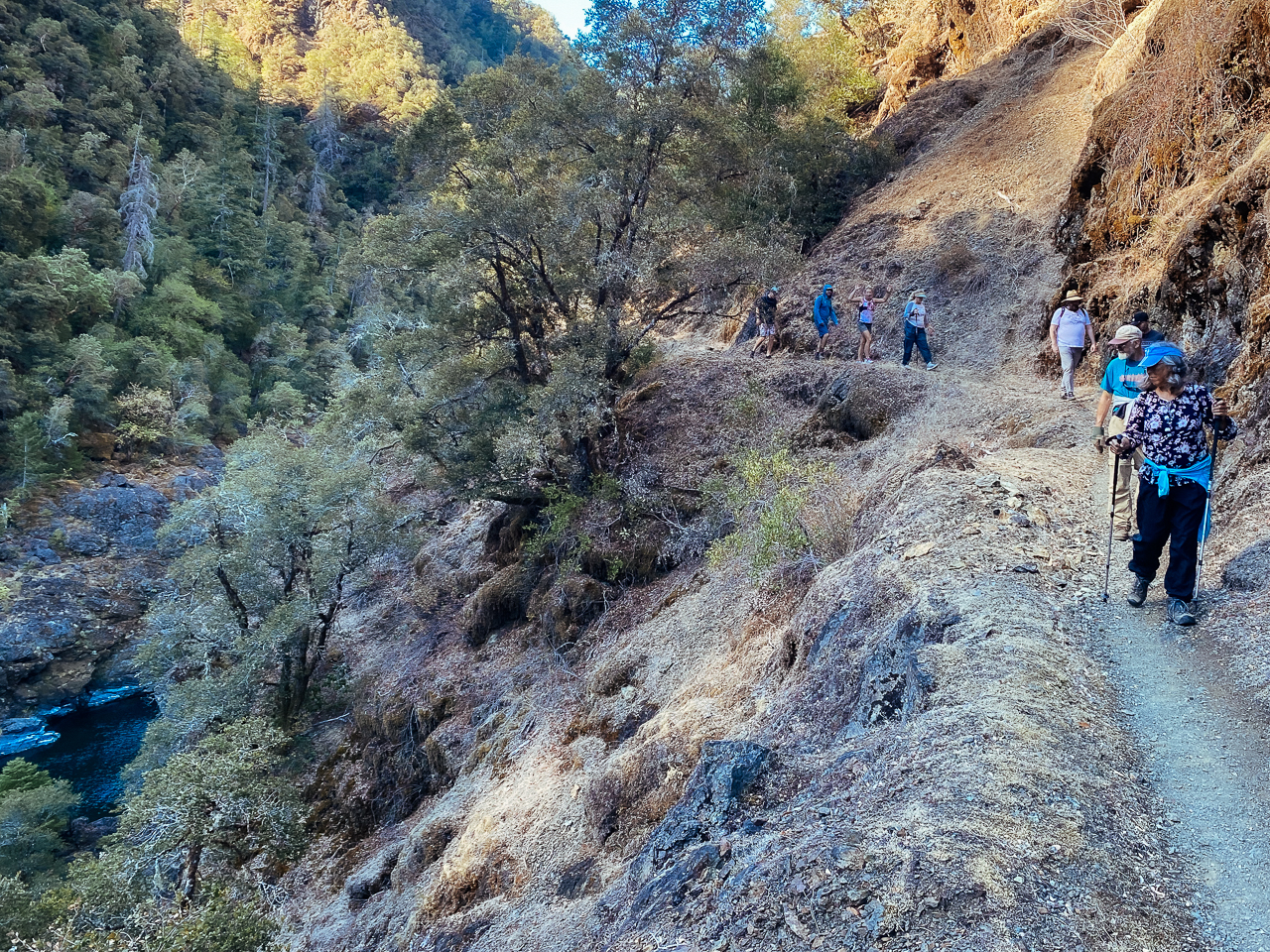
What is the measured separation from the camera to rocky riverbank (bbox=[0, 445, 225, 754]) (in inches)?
1072

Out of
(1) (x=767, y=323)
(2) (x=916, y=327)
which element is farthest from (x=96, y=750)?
(2) (x=916, y=327)

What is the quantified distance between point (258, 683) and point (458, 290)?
35.0 feet

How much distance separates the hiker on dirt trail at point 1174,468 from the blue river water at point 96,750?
24.5 meters

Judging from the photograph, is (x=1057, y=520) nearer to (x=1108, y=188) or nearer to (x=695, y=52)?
(x=1108, y=188)

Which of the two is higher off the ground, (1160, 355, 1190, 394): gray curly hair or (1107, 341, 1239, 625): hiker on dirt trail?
(1160, 355, 1190, 394): gray curly hair

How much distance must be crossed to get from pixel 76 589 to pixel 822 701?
33946 mm

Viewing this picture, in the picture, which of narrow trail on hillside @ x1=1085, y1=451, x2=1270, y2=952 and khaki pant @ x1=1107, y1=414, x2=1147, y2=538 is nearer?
narrow trail on hillside @ x1=1085, y1=451, x2=1270, y2=952

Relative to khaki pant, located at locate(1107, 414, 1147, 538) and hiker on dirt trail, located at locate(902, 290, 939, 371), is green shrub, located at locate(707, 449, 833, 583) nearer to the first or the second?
khaki pant, located at locate(1107, 414, 1147, 538)

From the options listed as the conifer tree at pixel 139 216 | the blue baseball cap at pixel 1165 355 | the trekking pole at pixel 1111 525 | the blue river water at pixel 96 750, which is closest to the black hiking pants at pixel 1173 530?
the trekking pole at pixel 1111 525

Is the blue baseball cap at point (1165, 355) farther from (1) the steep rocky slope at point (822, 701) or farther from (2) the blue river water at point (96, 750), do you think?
(2) the blue river water at point (96, 750)

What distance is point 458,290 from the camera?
15430 millimetres

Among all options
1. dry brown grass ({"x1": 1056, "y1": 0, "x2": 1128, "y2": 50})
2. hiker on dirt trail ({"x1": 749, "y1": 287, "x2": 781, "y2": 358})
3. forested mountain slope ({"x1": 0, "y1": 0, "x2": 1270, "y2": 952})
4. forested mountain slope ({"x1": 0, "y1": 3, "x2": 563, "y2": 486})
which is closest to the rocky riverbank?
forested mountain slope ({"x1": 0, "y1": 3, "x2": 563, "y2": 486})

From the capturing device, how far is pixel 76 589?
30.6 m

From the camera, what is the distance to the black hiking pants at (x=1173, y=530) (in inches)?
205
